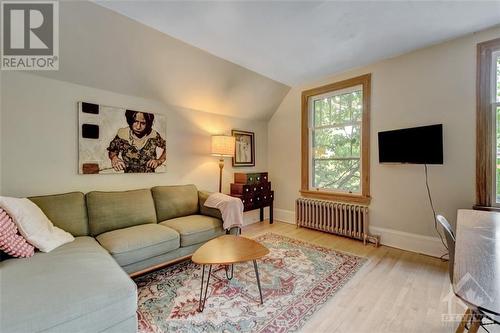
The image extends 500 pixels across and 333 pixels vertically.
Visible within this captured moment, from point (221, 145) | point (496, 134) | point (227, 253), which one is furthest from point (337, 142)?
point (227, 253)

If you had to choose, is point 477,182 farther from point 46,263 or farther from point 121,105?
point 121,105

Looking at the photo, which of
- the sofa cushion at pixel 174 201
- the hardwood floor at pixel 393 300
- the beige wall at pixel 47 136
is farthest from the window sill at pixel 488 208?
the beige wall at pixel 47 136

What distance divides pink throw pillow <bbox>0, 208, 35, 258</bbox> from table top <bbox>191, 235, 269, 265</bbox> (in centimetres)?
116

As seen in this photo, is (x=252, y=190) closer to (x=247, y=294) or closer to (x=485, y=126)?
(x=247, y=294)

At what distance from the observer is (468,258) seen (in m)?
1.07

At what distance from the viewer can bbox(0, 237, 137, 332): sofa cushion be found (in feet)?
3.41

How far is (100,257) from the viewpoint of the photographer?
164 centimetres

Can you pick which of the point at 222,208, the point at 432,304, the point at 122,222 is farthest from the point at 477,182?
the point at 122,222

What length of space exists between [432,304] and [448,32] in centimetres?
273

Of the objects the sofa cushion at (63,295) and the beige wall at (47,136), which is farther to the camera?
the beige wall at (47,136)

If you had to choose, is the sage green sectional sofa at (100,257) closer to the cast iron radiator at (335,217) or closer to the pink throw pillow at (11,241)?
the pink throw pillow at (11,241)

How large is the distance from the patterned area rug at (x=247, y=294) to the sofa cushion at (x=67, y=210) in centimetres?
77

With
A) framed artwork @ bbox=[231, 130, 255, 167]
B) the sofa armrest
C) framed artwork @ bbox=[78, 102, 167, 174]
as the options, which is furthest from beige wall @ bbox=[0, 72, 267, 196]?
framed artwork @ bbox=[231, 130, 255, 167]
